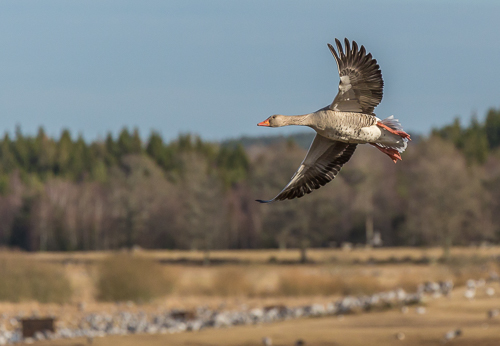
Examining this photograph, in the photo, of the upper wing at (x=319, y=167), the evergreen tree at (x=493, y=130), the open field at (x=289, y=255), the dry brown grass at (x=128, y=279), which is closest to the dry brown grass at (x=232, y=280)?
the dry brown grass at (x=128, y=279)

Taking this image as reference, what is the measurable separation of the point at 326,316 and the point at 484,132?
7051 centimetres

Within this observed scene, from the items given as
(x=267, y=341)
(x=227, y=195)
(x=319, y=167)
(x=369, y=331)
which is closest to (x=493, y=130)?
(x=227, y=195)

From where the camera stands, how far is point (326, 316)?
105ft

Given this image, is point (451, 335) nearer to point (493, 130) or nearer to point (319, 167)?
point (319, 167)

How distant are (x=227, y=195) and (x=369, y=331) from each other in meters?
55.9

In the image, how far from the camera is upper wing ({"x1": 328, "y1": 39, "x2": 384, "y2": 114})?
9039mm

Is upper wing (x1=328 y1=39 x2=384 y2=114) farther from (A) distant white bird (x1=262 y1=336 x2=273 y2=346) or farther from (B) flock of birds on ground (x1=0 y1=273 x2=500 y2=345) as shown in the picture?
(B) flock of birds on ground (x1=0 y1=273 x2=500 y2=345)

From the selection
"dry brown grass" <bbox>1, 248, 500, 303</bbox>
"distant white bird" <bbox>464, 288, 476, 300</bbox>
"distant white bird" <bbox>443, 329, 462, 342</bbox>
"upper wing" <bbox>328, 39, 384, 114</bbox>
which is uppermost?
"upper wing" <bbox>328, 39, 384, 114</bbox>

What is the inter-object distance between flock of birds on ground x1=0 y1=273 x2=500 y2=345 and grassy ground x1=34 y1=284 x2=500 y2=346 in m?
0.59

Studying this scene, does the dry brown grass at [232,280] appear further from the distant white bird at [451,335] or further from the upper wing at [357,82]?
the upper wing at [357,82]

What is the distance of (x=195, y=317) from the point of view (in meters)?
33.8

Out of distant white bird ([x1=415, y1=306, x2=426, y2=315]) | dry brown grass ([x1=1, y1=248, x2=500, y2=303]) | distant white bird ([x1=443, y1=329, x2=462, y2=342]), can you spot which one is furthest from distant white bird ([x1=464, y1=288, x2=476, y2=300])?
distant white bird ([x1=443, y1=329, x2=462, y2=342])

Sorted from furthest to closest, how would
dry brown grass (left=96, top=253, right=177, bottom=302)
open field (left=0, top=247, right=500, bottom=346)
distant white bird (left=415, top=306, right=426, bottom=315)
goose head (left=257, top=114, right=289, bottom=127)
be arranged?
dry brown grass (left=96, top=253, right=177, bottom=302), distant white bird (left=415, top=306, right=426, bottom=315), open field (left=0, top=247, right=500, bottom=346), goose head (left=257, top=114, right=289, bottom=127)

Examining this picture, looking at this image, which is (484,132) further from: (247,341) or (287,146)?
(247,341)
